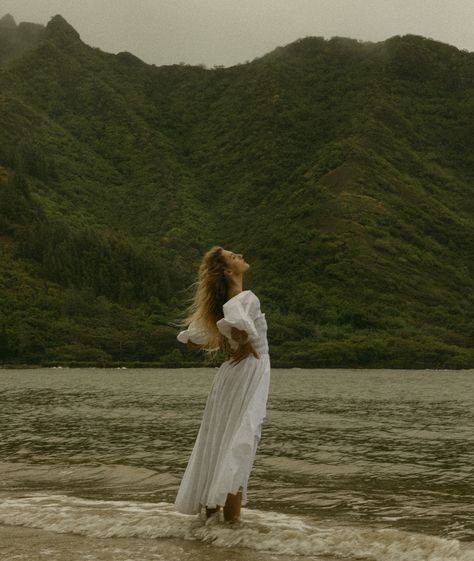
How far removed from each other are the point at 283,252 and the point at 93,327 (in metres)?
33.6

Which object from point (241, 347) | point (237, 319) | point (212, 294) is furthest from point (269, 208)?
point (237, 319)

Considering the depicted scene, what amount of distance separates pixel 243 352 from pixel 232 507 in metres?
1.40

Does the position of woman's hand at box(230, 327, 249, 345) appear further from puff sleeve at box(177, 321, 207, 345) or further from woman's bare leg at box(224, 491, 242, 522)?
woman's bare leg at box(224, 491, 242, 522)

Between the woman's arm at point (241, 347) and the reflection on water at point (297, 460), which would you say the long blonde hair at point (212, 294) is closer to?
the woman's arm at point (241, 347)

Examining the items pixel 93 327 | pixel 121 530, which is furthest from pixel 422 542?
pixel 93 327

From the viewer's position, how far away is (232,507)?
26.6 feet

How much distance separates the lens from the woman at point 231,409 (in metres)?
7.92

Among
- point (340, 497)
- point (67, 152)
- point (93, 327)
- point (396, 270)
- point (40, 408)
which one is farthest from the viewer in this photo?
point (67, 152)

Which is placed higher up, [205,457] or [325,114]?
[325,114]

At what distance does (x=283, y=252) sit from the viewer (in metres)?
139

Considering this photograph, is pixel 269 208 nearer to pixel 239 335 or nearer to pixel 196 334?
pixel 196 334

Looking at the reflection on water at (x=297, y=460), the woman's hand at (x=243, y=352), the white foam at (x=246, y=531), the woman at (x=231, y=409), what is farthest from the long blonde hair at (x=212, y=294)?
the reflection on water at (x=297, y=460)

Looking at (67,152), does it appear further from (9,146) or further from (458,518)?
(458,518)

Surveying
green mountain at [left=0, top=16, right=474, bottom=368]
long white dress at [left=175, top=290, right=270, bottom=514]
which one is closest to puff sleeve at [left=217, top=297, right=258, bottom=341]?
long white dress at [left=175, top=290, right=270, bottom=514]
